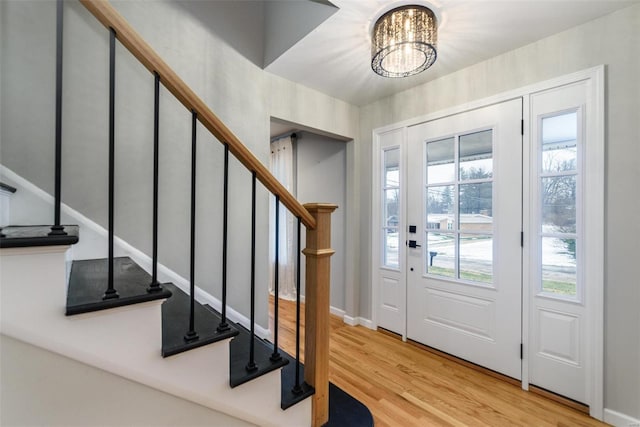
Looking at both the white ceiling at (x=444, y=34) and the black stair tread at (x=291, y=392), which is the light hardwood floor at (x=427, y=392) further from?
the white ceiling at (x=444, y=34)

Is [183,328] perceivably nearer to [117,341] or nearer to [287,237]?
[117,341]

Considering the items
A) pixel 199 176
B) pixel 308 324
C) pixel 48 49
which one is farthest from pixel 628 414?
pixel 48 49

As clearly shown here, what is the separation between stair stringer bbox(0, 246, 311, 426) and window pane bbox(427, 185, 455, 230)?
1.84 metres

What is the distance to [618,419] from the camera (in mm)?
1617

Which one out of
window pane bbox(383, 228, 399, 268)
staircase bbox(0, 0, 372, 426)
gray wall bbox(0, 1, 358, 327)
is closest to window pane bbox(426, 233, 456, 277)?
window pane bbox(383, 228, 399, 268)

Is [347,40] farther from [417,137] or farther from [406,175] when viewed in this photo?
[406,175]

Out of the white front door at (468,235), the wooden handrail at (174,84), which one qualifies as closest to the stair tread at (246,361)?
the wooden handrail at (174,84)

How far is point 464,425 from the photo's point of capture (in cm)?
162

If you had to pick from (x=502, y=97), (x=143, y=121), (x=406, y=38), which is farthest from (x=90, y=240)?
(x=502, y=97)

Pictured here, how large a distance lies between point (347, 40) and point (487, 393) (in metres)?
2.63

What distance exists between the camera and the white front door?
6.84 feet

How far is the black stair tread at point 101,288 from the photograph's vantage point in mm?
869

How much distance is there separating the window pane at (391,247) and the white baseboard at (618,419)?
1.61m

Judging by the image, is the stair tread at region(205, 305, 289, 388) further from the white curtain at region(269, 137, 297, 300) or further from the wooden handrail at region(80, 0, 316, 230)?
the white curtain at region(269, 137, 297, 300)
